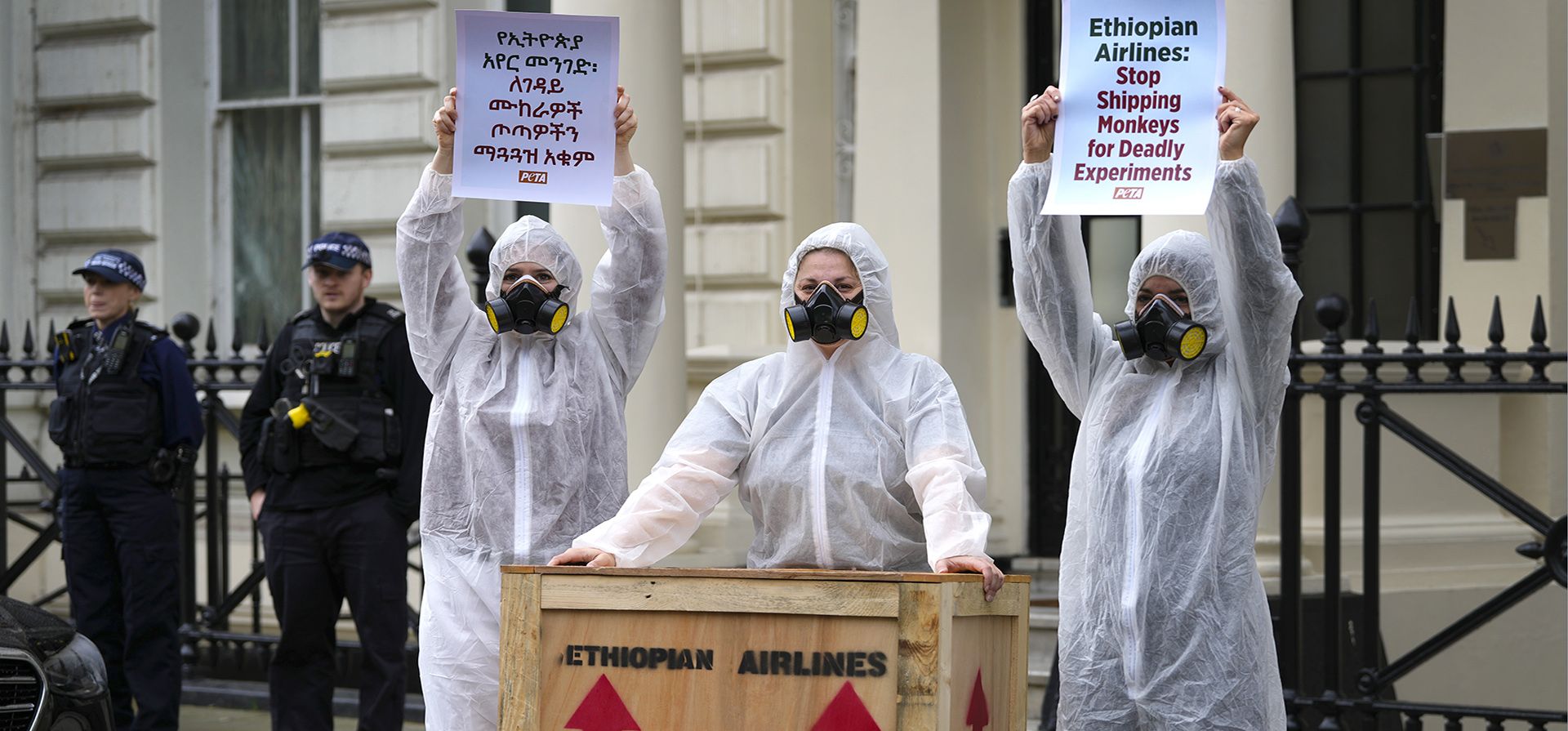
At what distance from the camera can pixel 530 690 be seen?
3934 millimetres

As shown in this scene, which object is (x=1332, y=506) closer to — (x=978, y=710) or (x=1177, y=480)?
(x=1177, y=480)

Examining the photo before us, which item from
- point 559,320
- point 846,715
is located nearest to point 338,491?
point 559,320

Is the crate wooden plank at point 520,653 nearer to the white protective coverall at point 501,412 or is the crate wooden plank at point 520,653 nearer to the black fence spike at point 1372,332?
the white protective coverall at point 501,412

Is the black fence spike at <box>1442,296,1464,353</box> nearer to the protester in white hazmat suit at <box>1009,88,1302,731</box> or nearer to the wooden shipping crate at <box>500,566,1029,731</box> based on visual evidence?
the protester in white hazmat suit at <box>1009,88,1302,731</box>

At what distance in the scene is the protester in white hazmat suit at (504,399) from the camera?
4797mm

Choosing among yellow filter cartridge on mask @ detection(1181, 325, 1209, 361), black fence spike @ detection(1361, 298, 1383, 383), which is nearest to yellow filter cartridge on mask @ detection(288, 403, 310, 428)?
yellow filter cartridge on mask @ detection(1181, 325, 1209, 361)

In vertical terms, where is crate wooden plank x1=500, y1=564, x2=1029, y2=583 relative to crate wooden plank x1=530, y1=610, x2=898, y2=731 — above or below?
above

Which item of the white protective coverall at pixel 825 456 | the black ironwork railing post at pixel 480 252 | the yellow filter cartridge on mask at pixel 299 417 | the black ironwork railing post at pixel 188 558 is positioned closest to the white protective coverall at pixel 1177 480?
the white protective coverall at pixel 825 456

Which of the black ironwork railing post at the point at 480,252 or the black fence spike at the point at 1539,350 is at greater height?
the black ironwork railing post at the point at 480,252

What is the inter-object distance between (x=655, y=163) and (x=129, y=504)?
2564 mm

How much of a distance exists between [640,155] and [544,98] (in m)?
2.77

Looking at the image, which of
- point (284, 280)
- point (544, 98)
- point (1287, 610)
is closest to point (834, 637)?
point (544, 98)

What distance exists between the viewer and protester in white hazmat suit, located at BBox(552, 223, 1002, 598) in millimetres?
4270

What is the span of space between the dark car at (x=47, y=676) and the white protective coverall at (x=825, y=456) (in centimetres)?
200
